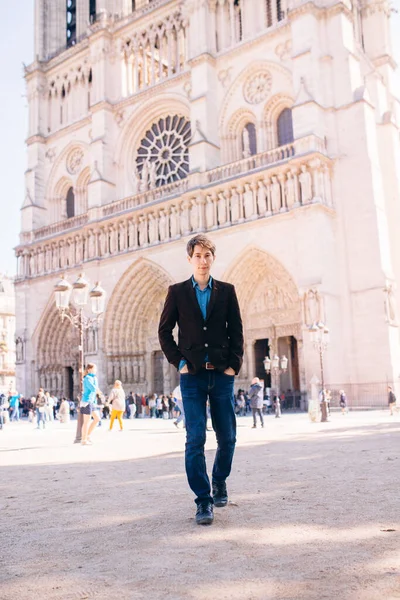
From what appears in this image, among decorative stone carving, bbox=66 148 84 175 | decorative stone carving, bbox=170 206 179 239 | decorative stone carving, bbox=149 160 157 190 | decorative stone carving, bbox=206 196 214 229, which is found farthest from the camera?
decorative stone carving, bbox=66 148 84 175

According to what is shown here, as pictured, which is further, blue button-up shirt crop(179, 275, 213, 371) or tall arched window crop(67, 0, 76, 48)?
tall arched window crop(67, 0, 76, 48)

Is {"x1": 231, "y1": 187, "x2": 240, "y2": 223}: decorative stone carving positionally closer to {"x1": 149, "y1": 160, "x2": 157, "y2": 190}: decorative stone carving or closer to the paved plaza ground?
{"x1": 149, "y1": 160, "x2": 157, "y2": 190}: decorative stone carving

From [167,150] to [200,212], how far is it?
6164mm

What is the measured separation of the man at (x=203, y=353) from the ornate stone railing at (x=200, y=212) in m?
18.8

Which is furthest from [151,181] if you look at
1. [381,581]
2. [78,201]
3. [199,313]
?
[381,581]

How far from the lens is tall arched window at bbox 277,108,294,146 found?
25.9 metres

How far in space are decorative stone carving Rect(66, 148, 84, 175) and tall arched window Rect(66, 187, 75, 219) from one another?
124 centimetres

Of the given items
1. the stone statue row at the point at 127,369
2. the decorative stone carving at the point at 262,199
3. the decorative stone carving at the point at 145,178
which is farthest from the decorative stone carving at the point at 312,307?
the decorative stone carving at the point at 145,178

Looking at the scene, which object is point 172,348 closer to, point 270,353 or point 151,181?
point 270,353

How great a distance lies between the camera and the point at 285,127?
85.6ft

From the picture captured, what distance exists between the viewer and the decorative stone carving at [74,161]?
33.4 meters

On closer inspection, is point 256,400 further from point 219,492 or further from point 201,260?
point 201,260

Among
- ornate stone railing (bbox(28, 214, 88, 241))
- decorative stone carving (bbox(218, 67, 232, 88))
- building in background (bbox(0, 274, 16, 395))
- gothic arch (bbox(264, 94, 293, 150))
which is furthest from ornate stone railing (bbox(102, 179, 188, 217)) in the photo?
building in background (bbox(0, 274, 16, 395))

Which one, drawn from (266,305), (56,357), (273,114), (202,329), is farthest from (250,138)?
(202,329)
